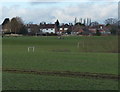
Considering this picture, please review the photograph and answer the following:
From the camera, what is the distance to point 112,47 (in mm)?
54500

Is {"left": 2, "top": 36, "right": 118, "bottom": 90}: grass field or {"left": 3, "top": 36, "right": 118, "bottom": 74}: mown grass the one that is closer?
{"left": 2, "top": 36, "right": 118, "bottom": 90}: grass field

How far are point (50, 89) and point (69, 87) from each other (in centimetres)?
98

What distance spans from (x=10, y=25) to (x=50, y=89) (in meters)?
133

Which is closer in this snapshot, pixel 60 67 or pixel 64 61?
pixel 60 67

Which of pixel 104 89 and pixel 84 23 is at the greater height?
pixel 84 23

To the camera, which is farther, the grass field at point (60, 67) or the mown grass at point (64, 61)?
the mown grass at point (64, 61)

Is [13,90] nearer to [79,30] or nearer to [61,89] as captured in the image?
[61,89]

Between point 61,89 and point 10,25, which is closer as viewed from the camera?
point 61,89

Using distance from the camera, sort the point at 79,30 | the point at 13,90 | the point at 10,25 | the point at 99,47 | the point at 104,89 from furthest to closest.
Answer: the point at 79,30, the point at 10,25, the point at 99,47, the point at 104,89, the point at 13,90

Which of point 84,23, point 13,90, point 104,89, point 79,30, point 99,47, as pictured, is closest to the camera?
point 13,90

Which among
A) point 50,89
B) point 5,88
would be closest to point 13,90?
point 5,88

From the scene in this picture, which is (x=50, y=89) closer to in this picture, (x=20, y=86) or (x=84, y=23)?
(x=20, y=86)

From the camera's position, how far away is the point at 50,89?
11758 mm

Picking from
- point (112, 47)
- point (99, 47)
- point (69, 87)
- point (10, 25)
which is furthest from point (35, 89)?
point (10, 25)
